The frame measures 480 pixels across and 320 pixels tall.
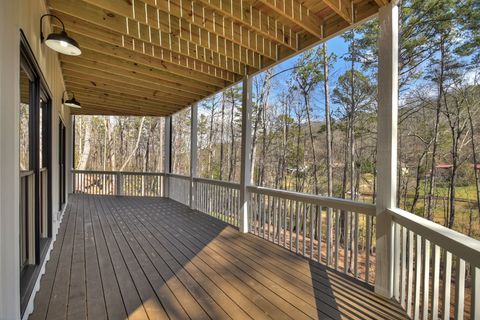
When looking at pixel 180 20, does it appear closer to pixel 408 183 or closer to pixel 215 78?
pixel 215 78

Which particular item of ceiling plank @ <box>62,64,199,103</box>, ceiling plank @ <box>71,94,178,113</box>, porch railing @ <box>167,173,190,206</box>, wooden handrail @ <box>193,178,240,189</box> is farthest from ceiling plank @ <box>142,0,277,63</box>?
porch railing @ <box>167,173,190,206</box>

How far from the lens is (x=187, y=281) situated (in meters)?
2.54

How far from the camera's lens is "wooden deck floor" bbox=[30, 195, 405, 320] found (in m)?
2.04

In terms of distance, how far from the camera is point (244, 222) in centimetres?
443

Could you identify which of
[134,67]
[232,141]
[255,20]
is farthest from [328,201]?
[232,141]

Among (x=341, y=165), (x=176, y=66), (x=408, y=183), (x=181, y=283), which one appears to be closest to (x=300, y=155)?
(x=341, y=165)

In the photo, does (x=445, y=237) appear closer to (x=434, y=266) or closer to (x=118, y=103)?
(x=434, y=266)

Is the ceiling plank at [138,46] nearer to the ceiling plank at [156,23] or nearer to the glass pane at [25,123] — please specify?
the ceiling plank at [156,23]

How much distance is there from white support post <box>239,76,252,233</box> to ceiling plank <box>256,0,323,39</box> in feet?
5.13

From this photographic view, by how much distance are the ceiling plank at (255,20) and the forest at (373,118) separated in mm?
2410

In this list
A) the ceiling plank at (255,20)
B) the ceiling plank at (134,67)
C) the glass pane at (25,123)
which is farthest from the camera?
the ceiling plank at (134,67)

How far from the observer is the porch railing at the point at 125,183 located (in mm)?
8477

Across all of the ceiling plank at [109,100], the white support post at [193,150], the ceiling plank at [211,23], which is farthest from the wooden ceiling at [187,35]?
the white support post at [193,150]

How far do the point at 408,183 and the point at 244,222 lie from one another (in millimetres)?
3329
